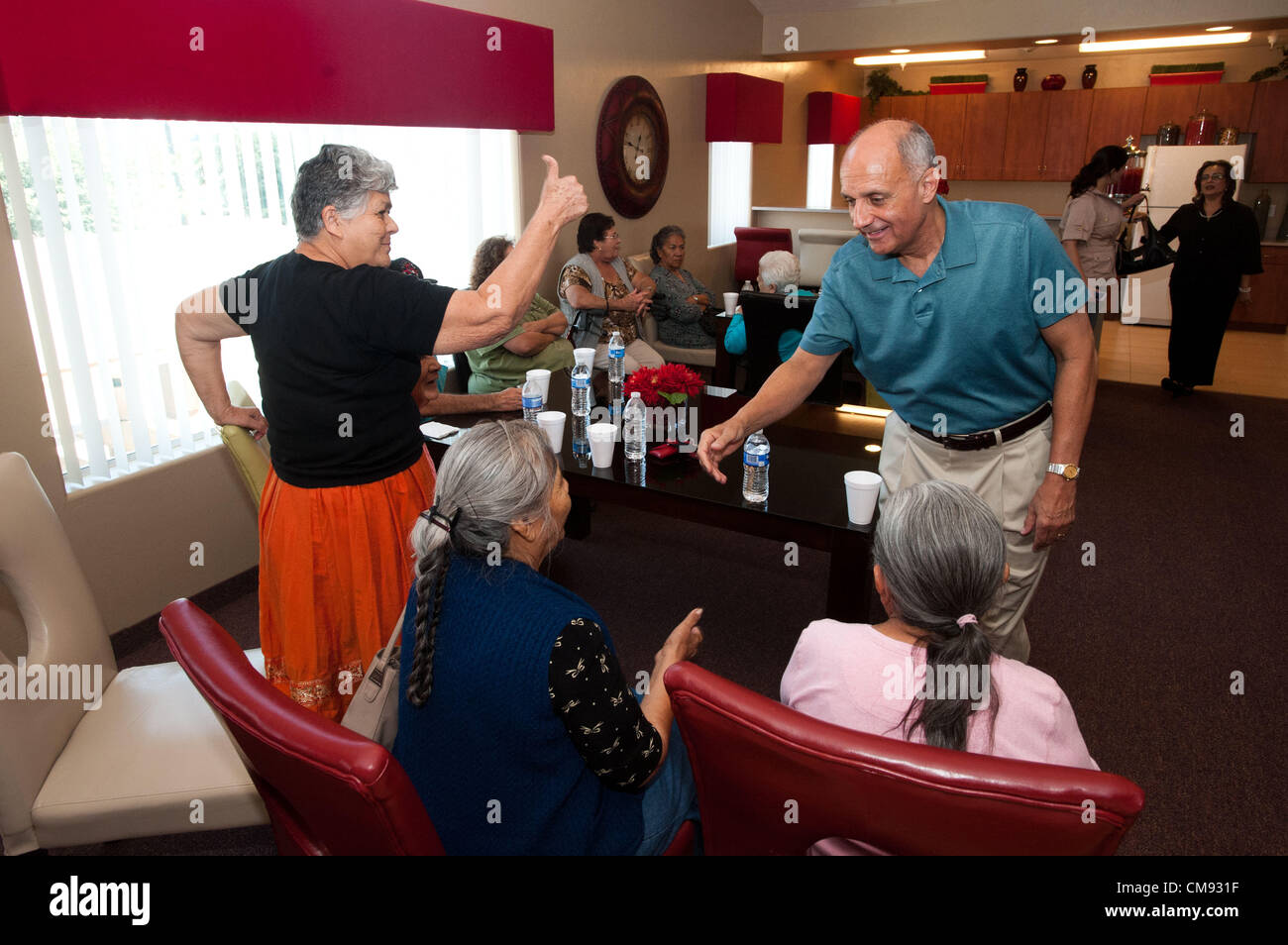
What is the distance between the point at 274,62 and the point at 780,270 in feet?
9.28

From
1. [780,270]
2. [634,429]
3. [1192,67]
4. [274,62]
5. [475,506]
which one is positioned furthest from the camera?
[1192,67]

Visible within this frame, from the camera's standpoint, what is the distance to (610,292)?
470 centimetres

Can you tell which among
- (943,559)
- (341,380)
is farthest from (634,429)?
(943,559)

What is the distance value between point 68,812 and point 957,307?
192 cm

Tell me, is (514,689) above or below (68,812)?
above

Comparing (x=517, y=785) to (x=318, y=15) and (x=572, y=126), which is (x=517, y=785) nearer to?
(x=318, y=15)

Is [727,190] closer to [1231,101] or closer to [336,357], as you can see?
[1231,101]

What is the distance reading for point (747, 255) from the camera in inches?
255

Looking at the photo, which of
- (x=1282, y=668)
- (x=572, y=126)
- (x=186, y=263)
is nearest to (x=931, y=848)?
(x=1282, y=668)

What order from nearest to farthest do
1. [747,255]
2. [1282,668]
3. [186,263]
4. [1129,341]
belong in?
[1282,668] < [186,263] < [747,255] < [1129,341]

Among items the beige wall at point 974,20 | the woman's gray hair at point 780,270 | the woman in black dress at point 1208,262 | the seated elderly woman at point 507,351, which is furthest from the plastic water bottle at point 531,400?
the beige wall at point 974,20

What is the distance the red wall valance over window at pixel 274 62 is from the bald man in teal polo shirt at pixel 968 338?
2078mm

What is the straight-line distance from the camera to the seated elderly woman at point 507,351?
3416mm

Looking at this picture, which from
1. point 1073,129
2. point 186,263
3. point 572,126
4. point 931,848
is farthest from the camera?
point 1073,129
